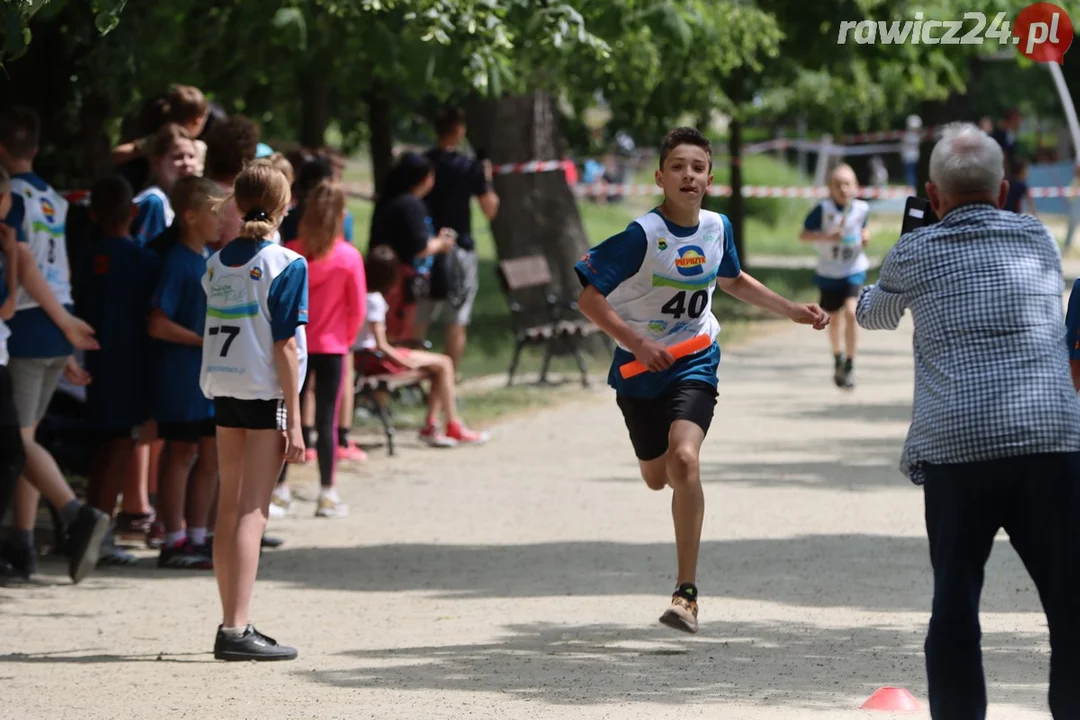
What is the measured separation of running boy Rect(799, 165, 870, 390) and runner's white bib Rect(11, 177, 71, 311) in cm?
789

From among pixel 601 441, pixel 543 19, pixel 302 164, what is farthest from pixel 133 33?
pixel 601 441

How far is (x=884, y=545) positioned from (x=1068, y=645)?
4.35 meters

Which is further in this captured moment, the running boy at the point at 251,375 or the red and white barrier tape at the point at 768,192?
the red and white barrier tape at the point at 768,192

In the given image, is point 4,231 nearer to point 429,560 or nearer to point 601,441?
point 429,560

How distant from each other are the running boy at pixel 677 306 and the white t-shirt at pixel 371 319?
4693 mm

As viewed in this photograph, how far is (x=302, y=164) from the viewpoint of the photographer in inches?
420

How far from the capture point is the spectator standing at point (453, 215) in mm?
13758

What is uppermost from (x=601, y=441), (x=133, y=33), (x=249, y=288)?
(x=133, y=33)

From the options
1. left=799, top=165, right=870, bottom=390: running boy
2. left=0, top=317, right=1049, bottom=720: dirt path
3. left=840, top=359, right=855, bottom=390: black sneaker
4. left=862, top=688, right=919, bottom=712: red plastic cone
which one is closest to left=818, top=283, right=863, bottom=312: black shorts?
left=799, top=165, right=870, bottom=390: running boy

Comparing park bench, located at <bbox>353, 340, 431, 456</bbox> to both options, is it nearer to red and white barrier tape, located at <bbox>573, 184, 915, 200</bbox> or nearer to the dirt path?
the dirt path

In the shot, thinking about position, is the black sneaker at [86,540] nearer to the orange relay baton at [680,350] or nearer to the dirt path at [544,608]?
the dirt path at [544,608]

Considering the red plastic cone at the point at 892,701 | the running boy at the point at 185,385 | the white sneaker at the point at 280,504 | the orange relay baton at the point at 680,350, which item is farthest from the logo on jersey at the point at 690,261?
the white sneaker at the point at 280,504

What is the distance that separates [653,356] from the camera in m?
6.90

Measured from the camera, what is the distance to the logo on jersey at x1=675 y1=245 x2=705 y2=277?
7.18 meters
